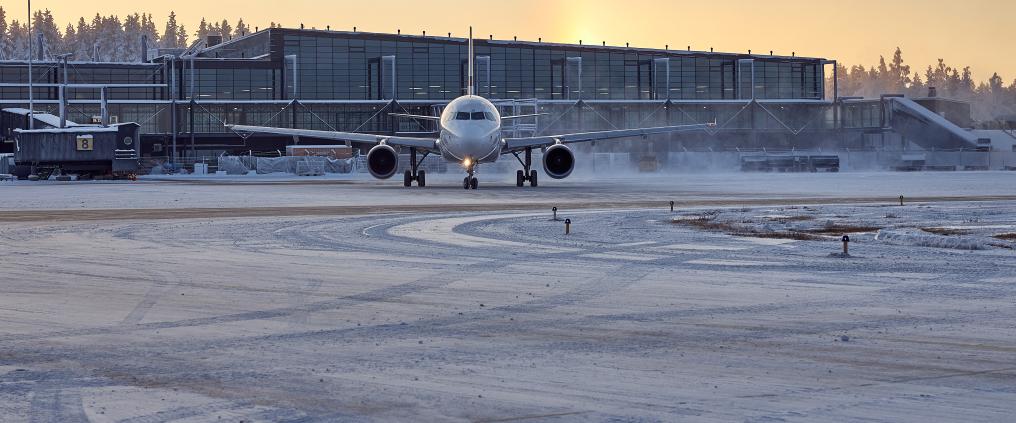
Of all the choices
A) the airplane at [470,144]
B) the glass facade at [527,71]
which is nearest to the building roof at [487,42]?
the glass facade at [527,71]

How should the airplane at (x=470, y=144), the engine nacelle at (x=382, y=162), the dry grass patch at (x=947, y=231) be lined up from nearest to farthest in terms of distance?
the dry grass patch at (x=947, y=231)
the airplane at (x=470, y=144)
the engine nacelle at (x=382, y=162)

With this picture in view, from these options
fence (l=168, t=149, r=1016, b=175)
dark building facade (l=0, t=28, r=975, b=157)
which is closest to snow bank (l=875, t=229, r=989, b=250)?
fence (l=168, t=149, r=1016, b=175)

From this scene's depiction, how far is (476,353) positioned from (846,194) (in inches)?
1567

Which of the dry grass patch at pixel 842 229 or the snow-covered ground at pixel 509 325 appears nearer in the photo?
the snow-covered ground at pixel 509 325

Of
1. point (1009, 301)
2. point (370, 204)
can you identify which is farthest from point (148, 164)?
point (1009, 301)

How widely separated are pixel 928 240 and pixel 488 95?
105 m

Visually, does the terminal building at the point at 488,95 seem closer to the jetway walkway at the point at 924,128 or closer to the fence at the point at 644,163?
the jetway walkway at the point at 924,128

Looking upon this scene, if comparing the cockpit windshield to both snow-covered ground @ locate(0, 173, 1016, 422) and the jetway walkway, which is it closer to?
snow-covered ground @ locate(0, 173, 1016, 422)

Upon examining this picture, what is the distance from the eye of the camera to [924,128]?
429 feet

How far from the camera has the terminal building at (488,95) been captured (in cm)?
12375

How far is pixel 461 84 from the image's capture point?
130 m

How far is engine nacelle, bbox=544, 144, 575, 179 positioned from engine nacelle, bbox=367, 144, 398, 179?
7.41 m

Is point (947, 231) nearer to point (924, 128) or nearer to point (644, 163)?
point (644, 163)

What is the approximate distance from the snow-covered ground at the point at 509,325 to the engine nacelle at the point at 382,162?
3175 cm
